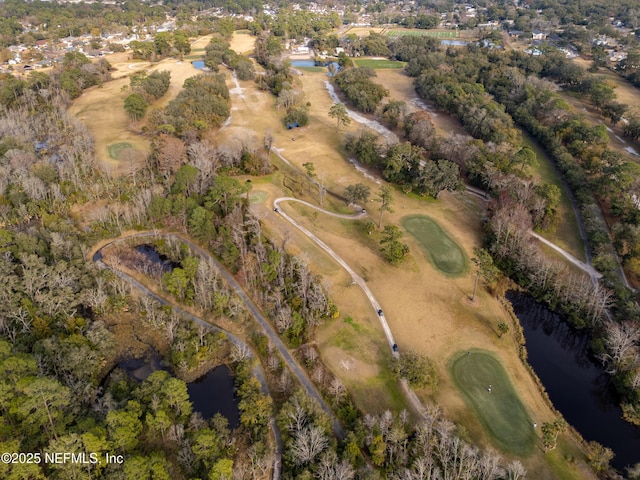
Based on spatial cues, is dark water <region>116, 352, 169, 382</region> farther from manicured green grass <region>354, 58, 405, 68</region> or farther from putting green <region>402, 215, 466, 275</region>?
manicured green grass <region>354, 58, 405, 68</region>

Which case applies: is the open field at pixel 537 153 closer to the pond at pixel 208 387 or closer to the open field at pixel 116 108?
the pond at pixel 208 387

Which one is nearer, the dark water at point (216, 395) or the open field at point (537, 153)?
the dark water at point (216, 395)

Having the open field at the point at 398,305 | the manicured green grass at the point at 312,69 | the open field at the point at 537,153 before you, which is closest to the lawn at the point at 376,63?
the open field at the point at 537,153

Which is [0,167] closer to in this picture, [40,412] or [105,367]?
[105,367]

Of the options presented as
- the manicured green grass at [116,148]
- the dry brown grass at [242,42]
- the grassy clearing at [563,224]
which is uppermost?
the dry brown grass at [242,42]

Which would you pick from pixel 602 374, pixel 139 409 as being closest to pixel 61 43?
pixel 139 409

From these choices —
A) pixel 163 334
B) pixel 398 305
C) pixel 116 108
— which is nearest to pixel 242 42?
pixel 116 108
